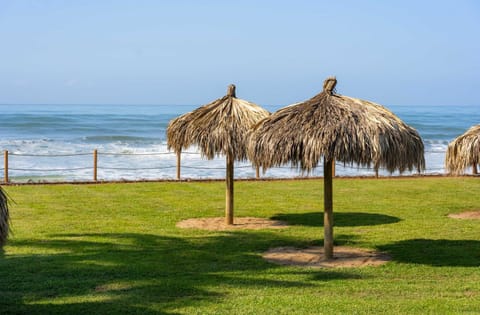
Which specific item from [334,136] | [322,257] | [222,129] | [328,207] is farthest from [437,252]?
[222,129]

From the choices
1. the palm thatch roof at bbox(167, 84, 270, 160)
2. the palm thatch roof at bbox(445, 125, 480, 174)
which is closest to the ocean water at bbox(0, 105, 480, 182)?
the palm thatch roof at bbox(167, 84, 270, 160)

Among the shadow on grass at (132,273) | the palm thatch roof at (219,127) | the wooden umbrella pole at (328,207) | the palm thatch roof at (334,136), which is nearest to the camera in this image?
the shadow on grass at (132,273)

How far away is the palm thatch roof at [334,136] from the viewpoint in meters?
8.91

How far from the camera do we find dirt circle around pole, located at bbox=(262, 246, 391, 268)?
936 centimetres

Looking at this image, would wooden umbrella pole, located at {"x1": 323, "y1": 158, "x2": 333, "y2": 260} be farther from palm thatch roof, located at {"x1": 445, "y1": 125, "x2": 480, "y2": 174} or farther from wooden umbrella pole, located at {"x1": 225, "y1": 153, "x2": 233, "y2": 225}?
palm thatch roof, located at {"x1": 445, "y1": 125, "x2": 480, "y2": 174}

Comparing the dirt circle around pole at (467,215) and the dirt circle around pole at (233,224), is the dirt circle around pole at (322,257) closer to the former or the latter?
the dirt circle around pole at (233,224)

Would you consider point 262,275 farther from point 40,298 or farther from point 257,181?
point 257,181

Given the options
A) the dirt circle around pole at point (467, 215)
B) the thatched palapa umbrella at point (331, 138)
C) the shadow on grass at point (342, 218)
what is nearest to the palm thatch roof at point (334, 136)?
the thatched palapa umbrella at point (331, 138)

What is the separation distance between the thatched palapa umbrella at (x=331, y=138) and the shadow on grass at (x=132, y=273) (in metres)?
1.40

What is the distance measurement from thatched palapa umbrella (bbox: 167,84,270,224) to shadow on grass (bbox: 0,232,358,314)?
4.68 feet

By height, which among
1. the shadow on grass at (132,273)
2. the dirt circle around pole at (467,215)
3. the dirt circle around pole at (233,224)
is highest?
the dirt circle around pole at (467,215)

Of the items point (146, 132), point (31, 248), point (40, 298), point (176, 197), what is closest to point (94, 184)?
point (176, 197)

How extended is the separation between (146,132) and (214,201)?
36852 millimetres

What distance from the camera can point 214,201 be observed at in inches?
602
